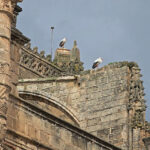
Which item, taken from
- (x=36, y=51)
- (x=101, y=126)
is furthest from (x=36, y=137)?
(x=36, y=51)

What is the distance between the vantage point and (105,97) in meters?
25.8

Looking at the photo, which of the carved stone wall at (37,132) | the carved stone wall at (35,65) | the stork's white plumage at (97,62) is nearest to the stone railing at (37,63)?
the carved stone wall at (35,65)

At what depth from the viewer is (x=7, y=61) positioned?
13805 mm

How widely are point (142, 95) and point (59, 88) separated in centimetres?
246

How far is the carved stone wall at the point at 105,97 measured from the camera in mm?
24938

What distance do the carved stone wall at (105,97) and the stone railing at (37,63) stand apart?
911cm

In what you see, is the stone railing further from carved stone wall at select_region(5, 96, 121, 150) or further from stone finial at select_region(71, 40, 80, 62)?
carved stone wall at select_region(5, 96, 121, 150)

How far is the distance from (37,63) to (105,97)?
10902 mm

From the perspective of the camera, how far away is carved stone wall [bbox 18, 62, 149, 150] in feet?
81.8

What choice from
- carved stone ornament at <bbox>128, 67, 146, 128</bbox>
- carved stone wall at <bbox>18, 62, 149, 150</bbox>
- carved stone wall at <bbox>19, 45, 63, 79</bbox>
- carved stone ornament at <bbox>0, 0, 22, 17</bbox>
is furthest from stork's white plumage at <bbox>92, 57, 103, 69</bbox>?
carved stone ornament at <bbox>0, 0, 22, 17</bbox>

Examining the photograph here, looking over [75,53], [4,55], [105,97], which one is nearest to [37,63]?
[75,53]

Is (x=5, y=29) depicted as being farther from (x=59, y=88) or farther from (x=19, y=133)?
(x=59, y=88)

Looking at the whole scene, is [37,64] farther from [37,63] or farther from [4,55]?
[4,55]

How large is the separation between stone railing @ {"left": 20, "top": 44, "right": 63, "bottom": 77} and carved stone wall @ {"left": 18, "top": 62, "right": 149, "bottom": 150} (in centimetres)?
911
